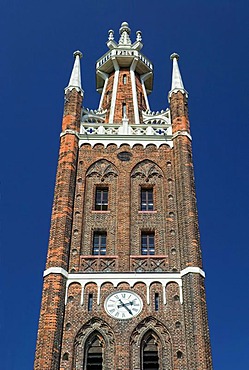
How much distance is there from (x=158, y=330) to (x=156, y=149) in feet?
36.8

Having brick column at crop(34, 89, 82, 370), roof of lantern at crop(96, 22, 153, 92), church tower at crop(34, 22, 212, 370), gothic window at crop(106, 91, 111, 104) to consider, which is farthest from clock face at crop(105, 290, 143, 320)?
roof of lantern at crop(96, 22, 153, 92)

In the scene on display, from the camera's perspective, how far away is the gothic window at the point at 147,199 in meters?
30.4

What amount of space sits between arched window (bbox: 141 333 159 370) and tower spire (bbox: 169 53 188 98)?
16.3 meters

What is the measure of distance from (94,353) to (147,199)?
9169 millimetres

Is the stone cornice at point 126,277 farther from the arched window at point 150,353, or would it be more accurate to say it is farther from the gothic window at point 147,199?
the gothic window at point 147,199

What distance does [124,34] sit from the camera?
47.2m

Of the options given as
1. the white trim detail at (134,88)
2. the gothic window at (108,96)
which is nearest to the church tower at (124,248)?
the white trim detail at (134,88)

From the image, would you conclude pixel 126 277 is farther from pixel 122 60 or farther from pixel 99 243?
pixel 122 60

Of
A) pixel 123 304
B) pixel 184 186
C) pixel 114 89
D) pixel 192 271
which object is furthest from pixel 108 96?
pixel 123 304

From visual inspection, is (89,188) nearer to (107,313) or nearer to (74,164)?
(74,164)

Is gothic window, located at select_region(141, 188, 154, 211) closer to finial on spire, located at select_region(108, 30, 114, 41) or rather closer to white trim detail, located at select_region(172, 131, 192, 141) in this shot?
white trim detail, located at select_region(172, 131, 192, 141)

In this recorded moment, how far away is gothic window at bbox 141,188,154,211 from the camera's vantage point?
3042cm

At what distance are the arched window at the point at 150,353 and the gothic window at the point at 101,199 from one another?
25.6 feet

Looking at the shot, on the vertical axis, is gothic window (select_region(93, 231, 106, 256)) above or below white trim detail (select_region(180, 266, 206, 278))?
above
